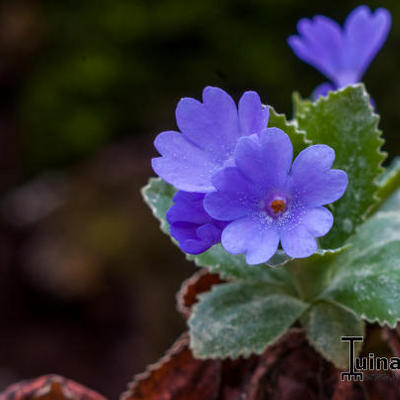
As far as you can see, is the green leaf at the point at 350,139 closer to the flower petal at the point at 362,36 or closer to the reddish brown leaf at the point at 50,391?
the flower petal at the point at 362,36

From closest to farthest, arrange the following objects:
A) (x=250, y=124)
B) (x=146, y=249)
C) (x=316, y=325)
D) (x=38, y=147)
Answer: (x=250, y=124) < (x=316, y=325) < (x=146, y=249) < (x=38, y=147)

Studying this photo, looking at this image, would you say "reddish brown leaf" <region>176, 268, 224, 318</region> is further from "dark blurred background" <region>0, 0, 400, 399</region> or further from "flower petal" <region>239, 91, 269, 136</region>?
"dark blurred background" <region>0, 0, 400, 399</region>

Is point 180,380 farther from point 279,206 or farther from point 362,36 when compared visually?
point 362,36

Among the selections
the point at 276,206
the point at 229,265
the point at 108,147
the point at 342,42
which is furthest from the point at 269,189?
the point at 108,147

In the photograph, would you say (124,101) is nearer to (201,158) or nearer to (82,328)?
(82,328)

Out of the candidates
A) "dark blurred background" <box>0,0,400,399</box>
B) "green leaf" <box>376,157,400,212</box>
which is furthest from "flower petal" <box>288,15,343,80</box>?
"dark blurred background" <box>0,0,400,399</box>

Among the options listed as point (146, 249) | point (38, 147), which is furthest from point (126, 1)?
point (146, 249)
